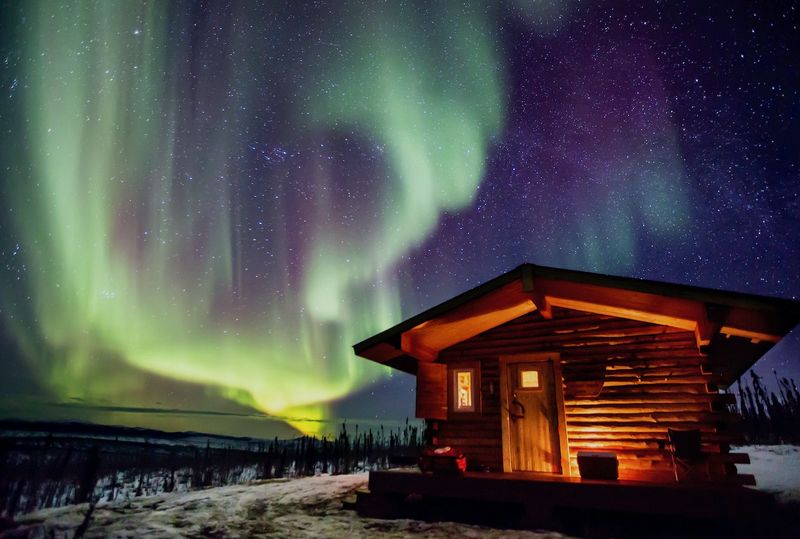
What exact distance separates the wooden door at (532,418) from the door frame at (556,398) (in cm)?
5

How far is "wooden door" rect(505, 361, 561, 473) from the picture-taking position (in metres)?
8.73

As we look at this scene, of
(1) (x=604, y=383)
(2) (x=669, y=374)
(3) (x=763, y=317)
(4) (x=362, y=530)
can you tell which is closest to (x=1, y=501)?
(4) (x=362, y=530)

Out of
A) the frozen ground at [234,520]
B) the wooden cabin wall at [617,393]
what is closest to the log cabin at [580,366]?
the wooden cabin wall at [617,393]

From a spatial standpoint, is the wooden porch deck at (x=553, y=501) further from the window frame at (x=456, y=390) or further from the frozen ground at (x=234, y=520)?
→ the window frame at (x=456, y=390)

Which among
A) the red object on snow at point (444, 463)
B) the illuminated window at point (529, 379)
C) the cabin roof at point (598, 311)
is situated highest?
the cabin roof at point (598, 311)

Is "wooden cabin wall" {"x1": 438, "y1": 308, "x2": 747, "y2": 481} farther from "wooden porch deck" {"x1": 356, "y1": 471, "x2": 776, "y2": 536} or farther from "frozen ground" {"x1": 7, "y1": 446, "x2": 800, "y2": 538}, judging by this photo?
"frozen ground" {"x1": 7, "y1": 446, "x2": 800, "y2": 538}

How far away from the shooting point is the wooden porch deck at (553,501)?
5.83m

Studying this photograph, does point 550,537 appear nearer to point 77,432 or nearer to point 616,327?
point 616,327

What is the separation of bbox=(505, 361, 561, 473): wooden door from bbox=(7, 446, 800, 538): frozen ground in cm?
212

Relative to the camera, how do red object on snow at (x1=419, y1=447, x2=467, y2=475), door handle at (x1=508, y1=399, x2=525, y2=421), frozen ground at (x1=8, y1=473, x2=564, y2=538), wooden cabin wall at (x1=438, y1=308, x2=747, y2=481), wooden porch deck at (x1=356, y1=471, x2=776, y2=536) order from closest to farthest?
wooden porch deck at (x1=356, y1=471, x2=776, y2=536), frozen ground at (x1=8, y1=473, x2=564, y2=538), wooden cabin wall at (x1=438, y1=308, x2=747, y2=481), red object on snow at (x1=419, y1=447, x2=467, y2=475), door handle at (x1=508, y1=399, x2=525, y2=421)

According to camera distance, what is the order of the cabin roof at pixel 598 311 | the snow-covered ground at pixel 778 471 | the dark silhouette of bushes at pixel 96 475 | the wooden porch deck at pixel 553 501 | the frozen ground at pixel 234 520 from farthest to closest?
the dark silhouette of bushes at pixel 96 475
the snow-covered ground at pixel 778 471
the frozen ground at pixel 234 520
the cabin roof at pixel 598 311
the wooden porch deck at pixel 553 501

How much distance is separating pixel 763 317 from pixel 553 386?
3842mm

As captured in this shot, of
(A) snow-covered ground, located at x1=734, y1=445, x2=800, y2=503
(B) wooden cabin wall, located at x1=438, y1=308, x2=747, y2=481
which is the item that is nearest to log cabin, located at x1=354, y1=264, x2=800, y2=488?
(B) wooden cabin wall, located at x1=438, y1=308, x2=747, y2=481

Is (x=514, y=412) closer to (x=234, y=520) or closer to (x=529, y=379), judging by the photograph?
(x=529, y=379)
